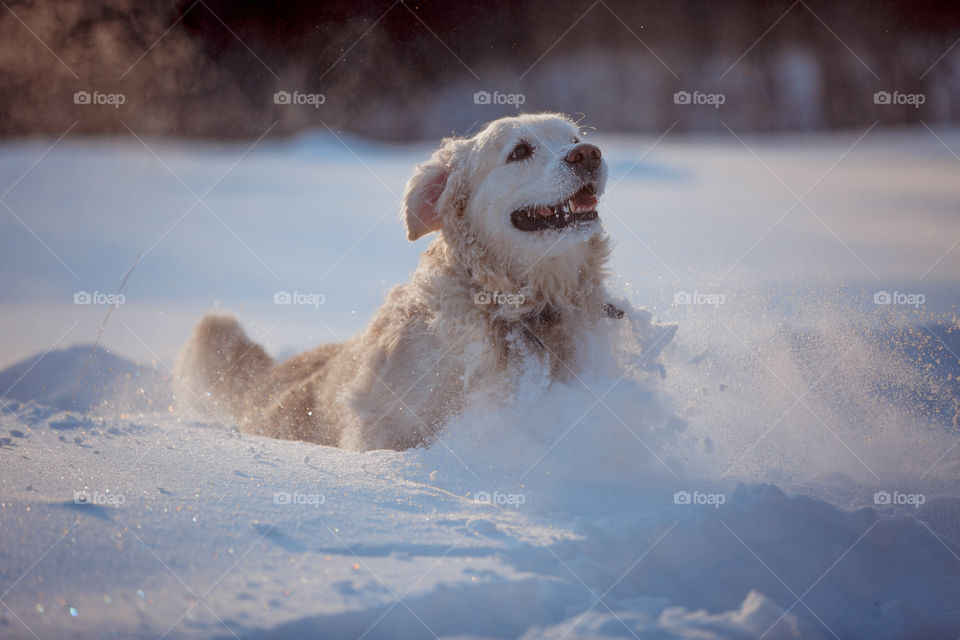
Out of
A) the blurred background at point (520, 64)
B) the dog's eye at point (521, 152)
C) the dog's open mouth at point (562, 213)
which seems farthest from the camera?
the blurred background at point (520, 64)

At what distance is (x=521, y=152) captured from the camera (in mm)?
3537

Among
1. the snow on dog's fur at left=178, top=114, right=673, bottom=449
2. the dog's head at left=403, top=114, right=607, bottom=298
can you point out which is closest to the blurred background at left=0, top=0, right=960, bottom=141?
the dog's head at left=403, top=114, right=607, bottom=298

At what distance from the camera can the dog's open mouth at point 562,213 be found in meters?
3.36

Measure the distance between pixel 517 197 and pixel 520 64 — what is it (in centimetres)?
506

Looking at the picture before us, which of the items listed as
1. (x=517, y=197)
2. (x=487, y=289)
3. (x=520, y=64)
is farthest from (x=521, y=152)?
A: (x=520, y=64)

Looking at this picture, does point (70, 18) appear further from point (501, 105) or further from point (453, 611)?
point (453, 611)

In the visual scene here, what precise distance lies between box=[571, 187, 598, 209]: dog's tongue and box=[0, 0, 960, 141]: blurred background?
11.0ft

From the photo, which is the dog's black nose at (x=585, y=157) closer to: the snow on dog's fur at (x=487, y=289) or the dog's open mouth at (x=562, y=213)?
the snow on dog's fur at (x=487, y=289)

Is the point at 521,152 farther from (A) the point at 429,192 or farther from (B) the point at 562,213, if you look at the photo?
(A) the point at 429,192

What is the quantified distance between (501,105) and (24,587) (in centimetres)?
529

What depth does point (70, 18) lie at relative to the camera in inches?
244

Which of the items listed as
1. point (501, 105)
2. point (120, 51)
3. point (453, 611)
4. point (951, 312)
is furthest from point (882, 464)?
point (120, 51)

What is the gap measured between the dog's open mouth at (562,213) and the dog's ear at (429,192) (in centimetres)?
59

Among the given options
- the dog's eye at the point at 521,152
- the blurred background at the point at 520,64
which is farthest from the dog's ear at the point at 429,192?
the blurred background at the point at 520,64
